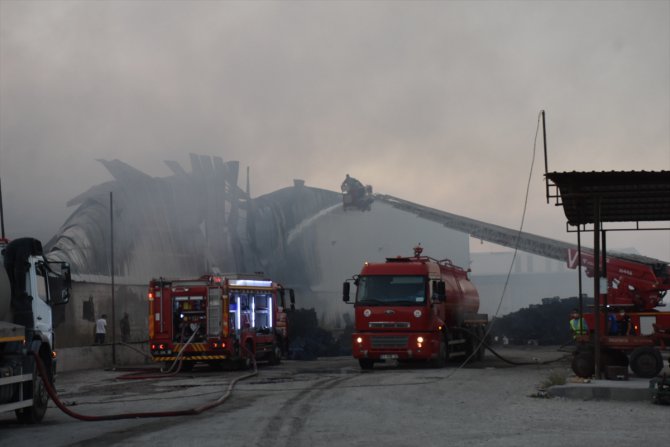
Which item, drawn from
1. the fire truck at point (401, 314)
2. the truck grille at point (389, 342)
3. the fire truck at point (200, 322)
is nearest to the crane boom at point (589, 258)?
the fire truck at point (401, 314)

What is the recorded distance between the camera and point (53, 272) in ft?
50.7

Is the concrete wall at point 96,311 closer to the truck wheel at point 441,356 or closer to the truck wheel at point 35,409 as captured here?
the truck wheel at point 441,356

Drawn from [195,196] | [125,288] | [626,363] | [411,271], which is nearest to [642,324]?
[626,363]

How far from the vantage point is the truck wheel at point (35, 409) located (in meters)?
13.6

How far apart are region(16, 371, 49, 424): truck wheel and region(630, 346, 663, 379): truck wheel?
11.8m

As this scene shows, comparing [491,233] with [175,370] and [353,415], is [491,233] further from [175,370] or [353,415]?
[353,415]

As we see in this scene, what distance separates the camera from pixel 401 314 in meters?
24.8

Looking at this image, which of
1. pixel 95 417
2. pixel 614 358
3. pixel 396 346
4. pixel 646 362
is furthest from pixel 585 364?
pixel 95 417

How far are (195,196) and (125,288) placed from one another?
801 cm

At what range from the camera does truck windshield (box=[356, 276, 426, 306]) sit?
25.1 m

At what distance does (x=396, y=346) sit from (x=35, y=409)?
12593 mm

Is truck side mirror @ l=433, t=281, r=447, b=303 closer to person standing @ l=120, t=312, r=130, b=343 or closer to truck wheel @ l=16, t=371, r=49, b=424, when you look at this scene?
truck wheel @ l=16, t=371, r=49, b=424

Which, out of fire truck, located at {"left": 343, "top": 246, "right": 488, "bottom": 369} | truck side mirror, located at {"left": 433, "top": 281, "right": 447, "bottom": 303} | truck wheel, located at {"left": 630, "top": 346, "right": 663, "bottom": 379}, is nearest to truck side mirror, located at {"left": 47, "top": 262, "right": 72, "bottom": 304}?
fire truck, located at {"left": 343, "top": 246, "right": 488, "bottom": 369}

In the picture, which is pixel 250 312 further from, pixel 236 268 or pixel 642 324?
pixel 236 268
